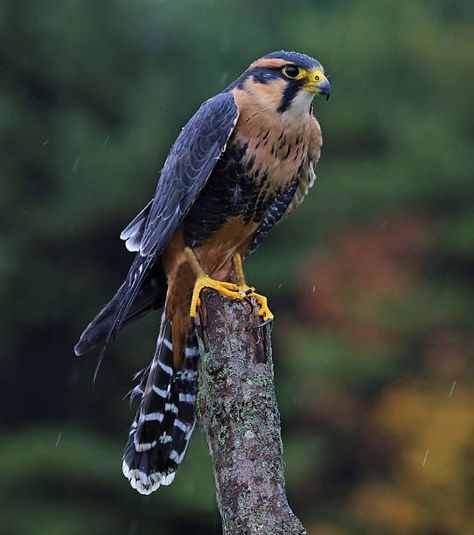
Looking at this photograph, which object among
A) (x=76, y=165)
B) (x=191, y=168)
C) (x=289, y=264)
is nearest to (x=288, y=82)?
(x=191, y=168)

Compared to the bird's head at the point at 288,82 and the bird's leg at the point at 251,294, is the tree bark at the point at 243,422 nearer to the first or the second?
the bird's leg at the point at 251,294

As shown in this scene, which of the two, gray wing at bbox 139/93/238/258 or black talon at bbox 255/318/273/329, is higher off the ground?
gray wing at bbox 139/93/238/258

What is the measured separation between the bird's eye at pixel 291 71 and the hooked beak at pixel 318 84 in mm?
51

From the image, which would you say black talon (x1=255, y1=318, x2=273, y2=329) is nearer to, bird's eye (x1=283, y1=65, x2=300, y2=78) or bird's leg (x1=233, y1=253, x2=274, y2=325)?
bird's leg (x1=233, y1=253, x2=274, y2=325)

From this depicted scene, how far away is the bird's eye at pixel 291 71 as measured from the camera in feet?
10.4

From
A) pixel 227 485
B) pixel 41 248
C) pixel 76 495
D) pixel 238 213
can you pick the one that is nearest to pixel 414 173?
pixel 41 248

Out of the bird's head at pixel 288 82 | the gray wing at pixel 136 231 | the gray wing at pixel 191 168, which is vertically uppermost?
the bird's head at pixel 288 82

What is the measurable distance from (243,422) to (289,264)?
669cm

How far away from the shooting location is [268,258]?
9.27 m

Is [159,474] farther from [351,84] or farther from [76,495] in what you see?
[351,84]

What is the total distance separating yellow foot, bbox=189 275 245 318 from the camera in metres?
2.93

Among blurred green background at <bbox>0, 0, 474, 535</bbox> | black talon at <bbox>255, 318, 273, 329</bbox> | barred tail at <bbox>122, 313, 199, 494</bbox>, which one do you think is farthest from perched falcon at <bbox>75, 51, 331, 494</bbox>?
blurred green background at <bbox>0, 0, 474, 535</bbox>

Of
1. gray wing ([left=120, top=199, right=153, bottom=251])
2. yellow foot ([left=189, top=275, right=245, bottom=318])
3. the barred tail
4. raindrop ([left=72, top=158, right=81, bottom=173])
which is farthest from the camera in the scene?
raindrop ([left=72, top=158, right=81, bottom=173])

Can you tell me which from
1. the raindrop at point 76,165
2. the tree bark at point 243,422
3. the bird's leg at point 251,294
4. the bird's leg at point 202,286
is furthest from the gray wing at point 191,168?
the raindrop at point 76,165
